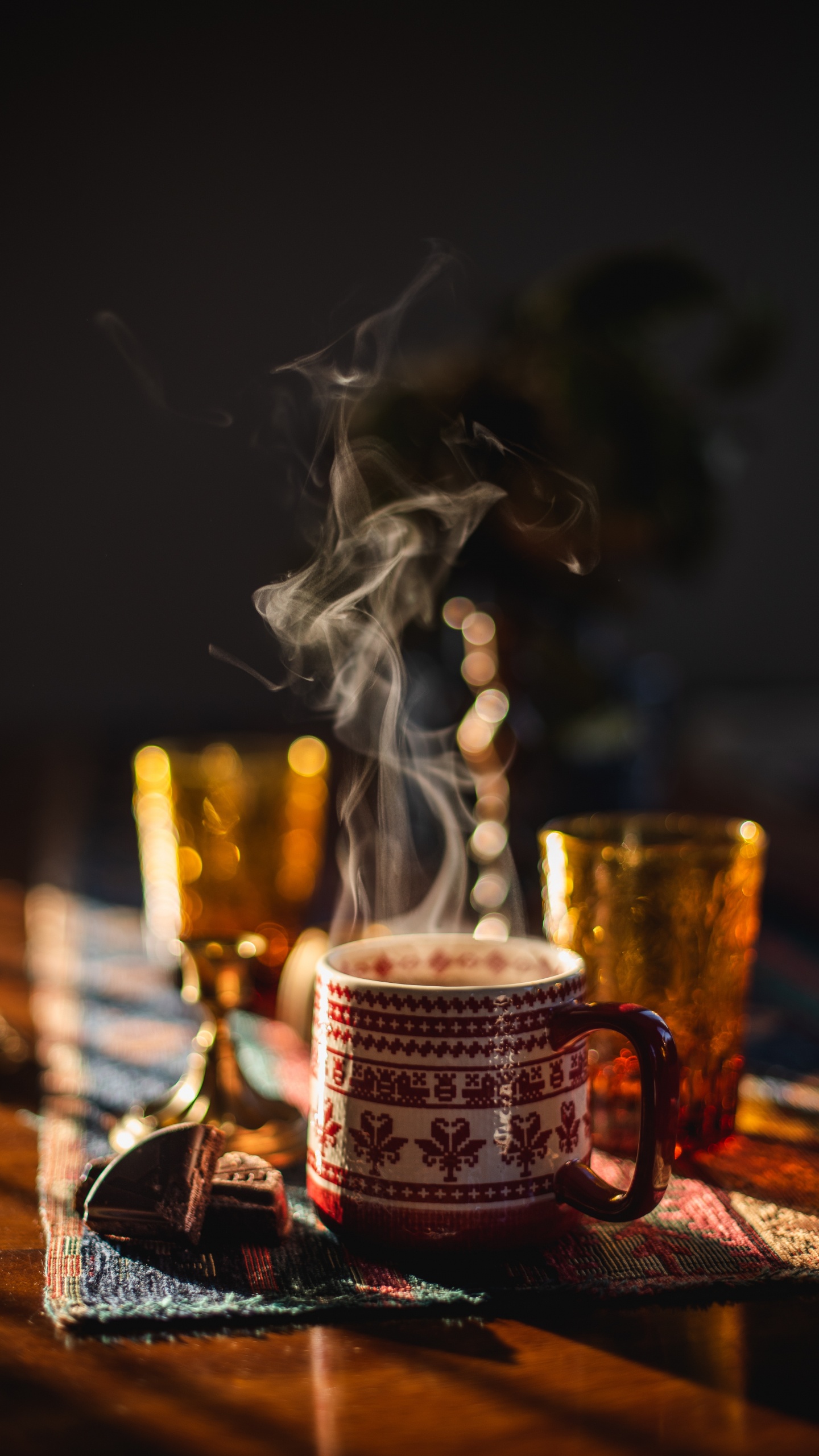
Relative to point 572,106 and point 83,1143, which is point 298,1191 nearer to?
point 83,1143

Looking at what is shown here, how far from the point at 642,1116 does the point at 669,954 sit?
0.38ft

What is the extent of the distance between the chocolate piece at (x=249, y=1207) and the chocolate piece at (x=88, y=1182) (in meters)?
0.05

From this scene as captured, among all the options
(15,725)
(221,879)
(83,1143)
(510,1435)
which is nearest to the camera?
(510,1435)

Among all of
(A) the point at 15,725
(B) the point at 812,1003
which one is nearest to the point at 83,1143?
(B) the point at 812,1003

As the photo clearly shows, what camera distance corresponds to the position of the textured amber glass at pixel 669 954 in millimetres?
514

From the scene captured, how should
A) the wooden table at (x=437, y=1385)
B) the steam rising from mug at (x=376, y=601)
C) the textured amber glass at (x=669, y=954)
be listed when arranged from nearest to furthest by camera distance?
the wooden table at (x=437, y=1385) → the textured amber glass at (x=669, y=954) → the steam rising from mug at (x=376, y=601)

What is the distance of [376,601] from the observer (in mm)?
726

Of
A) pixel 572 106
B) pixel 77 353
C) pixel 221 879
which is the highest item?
pixel 572 106

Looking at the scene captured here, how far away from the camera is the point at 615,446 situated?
3.27ft

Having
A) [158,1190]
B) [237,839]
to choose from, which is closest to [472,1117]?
[158,1190]

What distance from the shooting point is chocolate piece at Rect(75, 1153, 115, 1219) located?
46 centimetres

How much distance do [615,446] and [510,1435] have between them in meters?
0.83

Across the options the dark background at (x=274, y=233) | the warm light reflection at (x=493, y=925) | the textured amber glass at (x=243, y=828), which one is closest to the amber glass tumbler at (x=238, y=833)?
the textured amber glass at (x=243, y=828)

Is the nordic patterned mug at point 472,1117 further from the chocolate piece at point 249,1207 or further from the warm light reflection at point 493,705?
the warm light reflection at point 493,705
